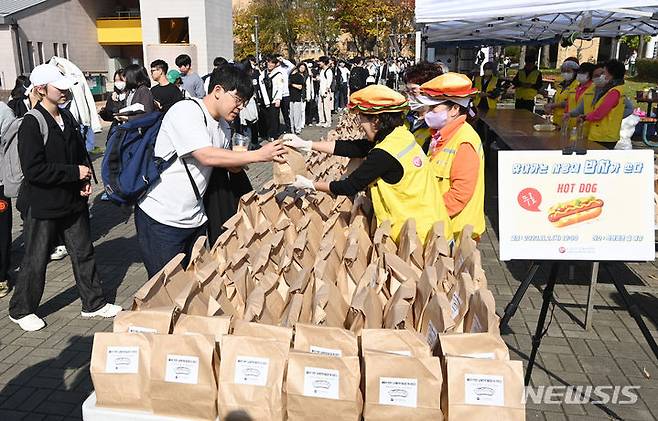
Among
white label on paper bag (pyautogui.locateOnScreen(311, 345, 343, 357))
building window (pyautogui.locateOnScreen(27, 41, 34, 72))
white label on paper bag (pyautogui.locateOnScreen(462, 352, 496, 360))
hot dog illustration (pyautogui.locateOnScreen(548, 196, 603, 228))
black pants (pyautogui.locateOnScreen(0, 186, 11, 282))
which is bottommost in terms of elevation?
black pants (pyautogui.locateOnScreen(0, 186, 11, 282))

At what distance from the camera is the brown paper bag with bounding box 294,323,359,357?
183cm

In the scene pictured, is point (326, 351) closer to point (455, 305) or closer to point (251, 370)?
point (251, 370)

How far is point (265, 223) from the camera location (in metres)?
3.11

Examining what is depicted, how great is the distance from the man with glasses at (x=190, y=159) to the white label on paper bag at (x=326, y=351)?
4.72 feet

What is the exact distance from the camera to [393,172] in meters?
2.85

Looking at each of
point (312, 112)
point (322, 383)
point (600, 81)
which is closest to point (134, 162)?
point (322, 383)

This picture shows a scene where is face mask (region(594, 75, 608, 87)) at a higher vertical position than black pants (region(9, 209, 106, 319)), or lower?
higher

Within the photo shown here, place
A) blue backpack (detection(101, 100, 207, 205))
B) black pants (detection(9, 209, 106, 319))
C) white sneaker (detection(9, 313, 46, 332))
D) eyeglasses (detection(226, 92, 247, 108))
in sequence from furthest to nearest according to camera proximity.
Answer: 1. white sneaker (detection(9, 313, 46, 332))
2. black pants (detection(9, 209, 106, 319))
3. blue backpack (detection(101, 100, 207, 205))
4. eyeglasses (detection(226, 92, 247, 108))

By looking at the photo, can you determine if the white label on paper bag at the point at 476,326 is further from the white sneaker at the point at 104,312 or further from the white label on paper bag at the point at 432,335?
the white sneaker at the point at 104,312

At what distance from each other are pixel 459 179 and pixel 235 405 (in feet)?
6.32

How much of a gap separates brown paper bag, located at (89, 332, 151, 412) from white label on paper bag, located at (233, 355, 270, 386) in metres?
0.30

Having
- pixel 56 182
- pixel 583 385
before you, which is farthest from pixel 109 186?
pixel 583 385

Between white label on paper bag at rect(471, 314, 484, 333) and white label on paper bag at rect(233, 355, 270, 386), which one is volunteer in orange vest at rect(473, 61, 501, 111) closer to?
white label on paper bag at rect(471, 314, 484, 333)

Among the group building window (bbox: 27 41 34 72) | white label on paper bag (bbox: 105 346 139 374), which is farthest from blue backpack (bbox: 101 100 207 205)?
building window (bbox: 27 41 34 72)
